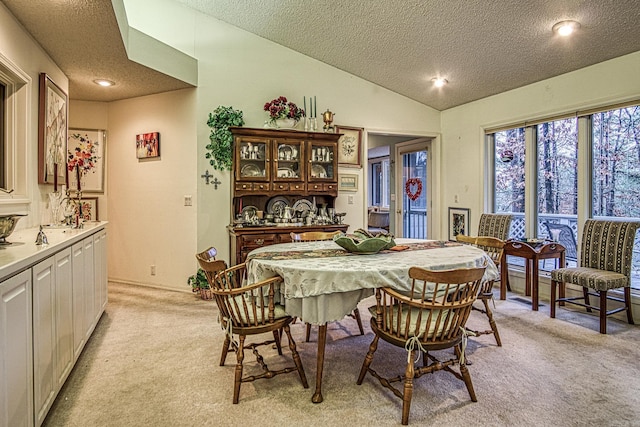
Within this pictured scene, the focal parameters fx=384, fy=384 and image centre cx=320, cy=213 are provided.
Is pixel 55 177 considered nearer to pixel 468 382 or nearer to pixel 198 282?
pixel 198 282

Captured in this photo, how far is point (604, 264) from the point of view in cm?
343

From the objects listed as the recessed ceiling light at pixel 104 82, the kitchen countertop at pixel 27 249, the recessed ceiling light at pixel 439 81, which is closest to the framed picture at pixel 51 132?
the recessed ceiling light at pixel 104 82

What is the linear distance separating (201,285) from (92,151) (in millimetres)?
2324

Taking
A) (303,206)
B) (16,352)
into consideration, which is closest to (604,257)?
(303,206)

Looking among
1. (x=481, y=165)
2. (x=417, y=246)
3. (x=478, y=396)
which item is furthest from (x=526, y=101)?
(x=478, y=396)

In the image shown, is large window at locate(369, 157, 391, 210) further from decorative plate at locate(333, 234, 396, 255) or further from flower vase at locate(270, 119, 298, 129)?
decorative plate at locate(333, 234, 396, 255)

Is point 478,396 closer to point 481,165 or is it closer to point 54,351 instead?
point 54,351

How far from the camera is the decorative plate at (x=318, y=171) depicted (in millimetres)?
4579

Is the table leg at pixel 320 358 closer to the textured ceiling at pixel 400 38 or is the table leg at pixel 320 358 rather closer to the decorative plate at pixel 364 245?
the decorative plate at pixel 364 245

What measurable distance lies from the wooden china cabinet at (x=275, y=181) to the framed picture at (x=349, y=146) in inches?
15.8

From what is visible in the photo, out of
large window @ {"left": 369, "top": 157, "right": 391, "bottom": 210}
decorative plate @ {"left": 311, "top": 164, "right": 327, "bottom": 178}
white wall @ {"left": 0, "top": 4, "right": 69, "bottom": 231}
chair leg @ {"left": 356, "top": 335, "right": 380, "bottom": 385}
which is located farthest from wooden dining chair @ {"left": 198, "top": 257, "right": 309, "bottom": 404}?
large window @ {"left": 369, "top": 157, "right": 391, "bottom": 210}

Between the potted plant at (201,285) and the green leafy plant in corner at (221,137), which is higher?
the green leafy plant in corner at (221,137)

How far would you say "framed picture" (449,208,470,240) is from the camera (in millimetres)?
5176

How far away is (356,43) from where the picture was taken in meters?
4.31
